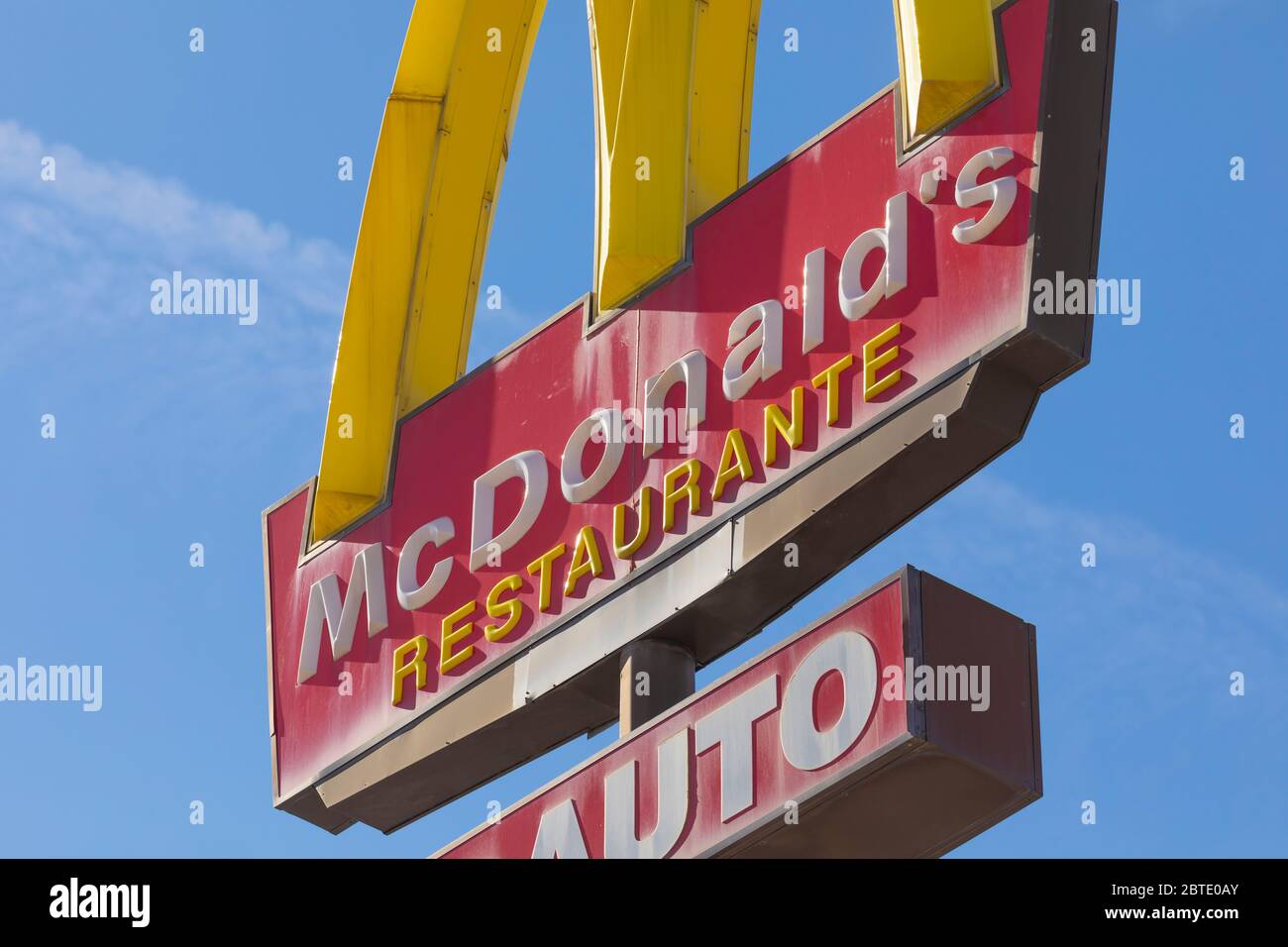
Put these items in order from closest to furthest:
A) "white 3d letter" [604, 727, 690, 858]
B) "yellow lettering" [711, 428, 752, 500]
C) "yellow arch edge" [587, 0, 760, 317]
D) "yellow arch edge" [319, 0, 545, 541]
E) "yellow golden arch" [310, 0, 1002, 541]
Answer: "white 3d letter" [604, 727, 690, 858] < "yellow lettering" [711, 428, 752, 500] < "yellow arch edge" [587, 0, 760, 317] < "yellow golden arch" [310, 0, 1002, 541] < "yellow arch edge" [319, 0, 545, 541]

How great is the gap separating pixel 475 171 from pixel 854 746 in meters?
4.80

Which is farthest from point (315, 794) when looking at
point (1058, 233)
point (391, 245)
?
point (1058, 233)

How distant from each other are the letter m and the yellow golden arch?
0.29 m

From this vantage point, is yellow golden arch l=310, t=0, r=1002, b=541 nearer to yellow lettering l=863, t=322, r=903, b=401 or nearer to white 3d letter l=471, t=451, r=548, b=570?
white 3d letter l=471, t=451, r=548, b=570

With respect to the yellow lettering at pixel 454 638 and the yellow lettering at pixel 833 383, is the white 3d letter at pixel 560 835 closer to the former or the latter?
the yellow lettering at pixel 454 638

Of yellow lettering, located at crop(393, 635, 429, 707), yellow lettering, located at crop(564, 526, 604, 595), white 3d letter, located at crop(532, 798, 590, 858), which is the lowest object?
white 3d letter, located at crop(532, 798, 590, 858)

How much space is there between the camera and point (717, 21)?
11.5m

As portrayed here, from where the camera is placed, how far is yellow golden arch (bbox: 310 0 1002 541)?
1098 centimetres

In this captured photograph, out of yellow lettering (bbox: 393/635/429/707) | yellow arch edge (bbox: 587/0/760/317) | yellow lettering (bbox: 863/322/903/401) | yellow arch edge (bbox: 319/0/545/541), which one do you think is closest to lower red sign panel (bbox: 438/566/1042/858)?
yellow lettering (bbox: 863/322/903/401)

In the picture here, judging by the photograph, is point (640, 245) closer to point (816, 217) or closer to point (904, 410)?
point (816, 217)

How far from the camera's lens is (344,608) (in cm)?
1170

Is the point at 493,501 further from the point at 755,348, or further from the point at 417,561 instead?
the point at 755,348

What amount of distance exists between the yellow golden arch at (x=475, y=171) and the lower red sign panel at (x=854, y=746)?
2.36 meters
